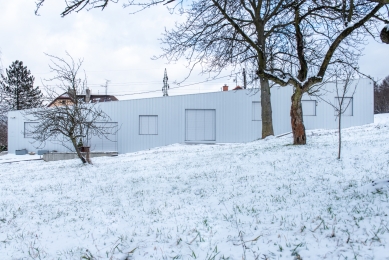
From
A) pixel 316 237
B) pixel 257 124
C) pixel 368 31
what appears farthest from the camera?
pixel 257 124

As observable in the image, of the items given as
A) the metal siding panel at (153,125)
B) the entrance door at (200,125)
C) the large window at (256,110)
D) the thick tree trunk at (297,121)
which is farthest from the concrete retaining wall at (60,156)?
the thick tree trunk at (297,121)

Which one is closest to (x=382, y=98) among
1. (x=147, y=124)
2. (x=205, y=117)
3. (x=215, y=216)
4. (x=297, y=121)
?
(x=205, y=117)

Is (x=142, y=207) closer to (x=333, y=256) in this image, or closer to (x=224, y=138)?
(x=333, y=256)

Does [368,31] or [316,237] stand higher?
[368,31]

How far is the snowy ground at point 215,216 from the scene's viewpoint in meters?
2.80

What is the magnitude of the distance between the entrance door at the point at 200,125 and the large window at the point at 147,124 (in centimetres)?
237

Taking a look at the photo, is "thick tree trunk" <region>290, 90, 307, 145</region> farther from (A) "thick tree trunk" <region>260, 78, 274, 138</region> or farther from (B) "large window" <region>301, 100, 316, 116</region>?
(B) "large window" <region>301, 100, 316, 116</region>

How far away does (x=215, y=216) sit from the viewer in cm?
375

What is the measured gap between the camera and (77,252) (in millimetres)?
2951

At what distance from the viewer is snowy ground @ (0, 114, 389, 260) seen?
280 cm

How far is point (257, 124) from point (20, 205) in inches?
688

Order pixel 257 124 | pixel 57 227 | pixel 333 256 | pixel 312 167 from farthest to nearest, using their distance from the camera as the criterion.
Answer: pixel 257 124
pixel 312 167
pixel 57 227
pixel 333 256

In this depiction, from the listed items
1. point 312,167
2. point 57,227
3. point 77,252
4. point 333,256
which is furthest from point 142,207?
point 312,167

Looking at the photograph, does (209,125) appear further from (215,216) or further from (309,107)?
(215,216)
